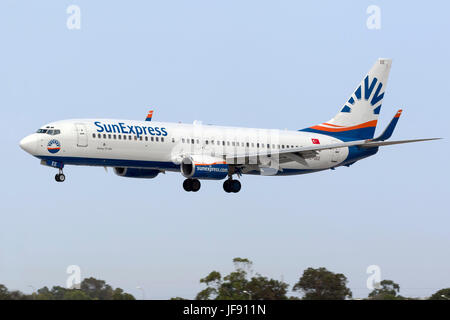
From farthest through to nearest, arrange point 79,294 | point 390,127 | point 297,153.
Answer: point 297,153 → point 390,127 → point 79,294

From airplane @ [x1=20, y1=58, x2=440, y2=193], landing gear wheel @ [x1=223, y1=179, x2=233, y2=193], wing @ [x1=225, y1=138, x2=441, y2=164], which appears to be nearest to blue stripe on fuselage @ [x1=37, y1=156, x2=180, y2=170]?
airplane @ [x1=20, y1=58, x2=440, y2=193]

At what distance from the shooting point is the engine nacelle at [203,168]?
7381 cm

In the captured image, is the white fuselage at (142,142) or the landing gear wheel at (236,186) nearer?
the white fuselage at (142,142)

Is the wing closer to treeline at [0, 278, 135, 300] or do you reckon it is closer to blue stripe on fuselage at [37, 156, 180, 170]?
blue stripe on fuselage at [37, 156, 180, 170]

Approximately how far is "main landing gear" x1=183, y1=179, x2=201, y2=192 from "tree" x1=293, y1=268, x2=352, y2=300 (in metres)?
10.7

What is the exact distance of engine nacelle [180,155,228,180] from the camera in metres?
73.8

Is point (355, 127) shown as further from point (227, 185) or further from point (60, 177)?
point (60, 177)

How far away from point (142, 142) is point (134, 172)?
656cm

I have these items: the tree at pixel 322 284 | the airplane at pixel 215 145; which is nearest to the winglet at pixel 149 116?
the airplane at pixel 215 145

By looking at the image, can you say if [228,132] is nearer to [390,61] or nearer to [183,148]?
[183,148]

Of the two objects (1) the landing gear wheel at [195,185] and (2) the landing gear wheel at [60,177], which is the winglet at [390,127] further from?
(2) the landing gear wheel at [60,177]

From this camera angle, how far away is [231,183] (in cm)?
7981

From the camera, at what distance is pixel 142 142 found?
72875mm

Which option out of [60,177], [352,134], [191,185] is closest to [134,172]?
[191,185]
